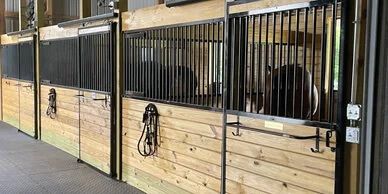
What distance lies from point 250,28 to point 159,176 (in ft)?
5.03

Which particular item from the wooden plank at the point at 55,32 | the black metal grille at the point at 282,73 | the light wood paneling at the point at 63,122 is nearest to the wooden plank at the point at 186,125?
the black metal grille at the point at 282,73

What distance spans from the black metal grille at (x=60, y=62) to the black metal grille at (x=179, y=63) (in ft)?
5.11

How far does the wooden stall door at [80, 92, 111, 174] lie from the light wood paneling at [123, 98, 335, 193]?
1.10 feet

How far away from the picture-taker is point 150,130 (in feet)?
12.2

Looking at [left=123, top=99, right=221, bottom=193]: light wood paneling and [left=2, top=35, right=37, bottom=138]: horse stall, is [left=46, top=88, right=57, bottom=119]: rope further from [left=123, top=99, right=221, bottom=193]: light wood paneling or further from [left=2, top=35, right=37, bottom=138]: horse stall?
[left=123, top=99, right=221, bottom=193]: light wood paneling

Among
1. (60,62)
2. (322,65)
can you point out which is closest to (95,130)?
(60,62)

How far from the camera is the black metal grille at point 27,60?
6600 mm

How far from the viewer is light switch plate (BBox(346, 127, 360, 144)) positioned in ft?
6.59

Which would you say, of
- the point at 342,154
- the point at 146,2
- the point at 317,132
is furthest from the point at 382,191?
the point at 146,2

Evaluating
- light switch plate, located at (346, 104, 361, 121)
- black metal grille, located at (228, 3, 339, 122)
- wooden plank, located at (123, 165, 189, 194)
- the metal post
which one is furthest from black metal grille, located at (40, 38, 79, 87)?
light switch plate, located at (346, 104, 361, 121)

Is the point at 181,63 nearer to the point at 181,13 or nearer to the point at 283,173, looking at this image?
the point at 181,13

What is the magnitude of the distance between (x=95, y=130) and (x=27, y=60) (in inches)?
111

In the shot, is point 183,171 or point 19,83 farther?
point 19,83

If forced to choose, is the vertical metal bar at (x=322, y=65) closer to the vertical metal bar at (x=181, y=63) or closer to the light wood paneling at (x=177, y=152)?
the light wood paneling at (x=177, y=152)
